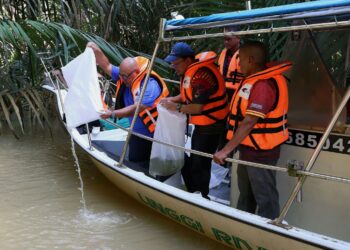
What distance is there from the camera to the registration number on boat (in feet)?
10.2

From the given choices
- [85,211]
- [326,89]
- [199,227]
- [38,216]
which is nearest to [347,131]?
[326,89]

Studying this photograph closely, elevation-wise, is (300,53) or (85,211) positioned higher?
(300,53)

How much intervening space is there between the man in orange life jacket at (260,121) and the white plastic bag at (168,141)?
77cm

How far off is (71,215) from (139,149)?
35.6 inches

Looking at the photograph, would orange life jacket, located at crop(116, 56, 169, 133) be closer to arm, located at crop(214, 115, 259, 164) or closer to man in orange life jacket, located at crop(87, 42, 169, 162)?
man in orange life jacket, located at crop(87, 42, 169, 162)

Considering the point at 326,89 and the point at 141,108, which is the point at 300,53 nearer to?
the point at 326,89

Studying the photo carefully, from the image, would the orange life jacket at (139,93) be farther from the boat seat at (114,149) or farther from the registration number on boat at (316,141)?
the registration number on boat at (316,141)

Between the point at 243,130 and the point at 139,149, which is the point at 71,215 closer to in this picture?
the point at 139,149

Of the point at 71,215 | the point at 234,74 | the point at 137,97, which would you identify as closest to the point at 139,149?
the point at 137,97

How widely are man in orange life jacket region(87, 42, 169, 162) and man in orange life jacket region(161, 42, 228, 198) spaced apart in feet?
1.01

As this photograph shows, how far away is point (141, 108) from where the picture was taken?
168 inches

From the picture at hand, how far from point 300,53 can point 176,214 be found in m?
1.60

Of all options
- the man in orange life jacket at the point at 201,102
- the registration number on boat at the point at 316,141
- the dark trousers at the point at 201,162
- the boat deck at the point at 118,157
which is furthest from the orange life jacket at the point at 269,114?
the boat deck at the point at 118,157

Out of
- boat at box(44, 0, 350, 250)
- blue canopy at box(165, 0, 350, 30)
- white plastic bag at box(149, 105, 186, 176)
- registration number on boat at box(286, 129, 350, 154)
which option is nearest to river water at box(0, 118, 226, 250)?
boat at box(44, 0, 350, 250)
